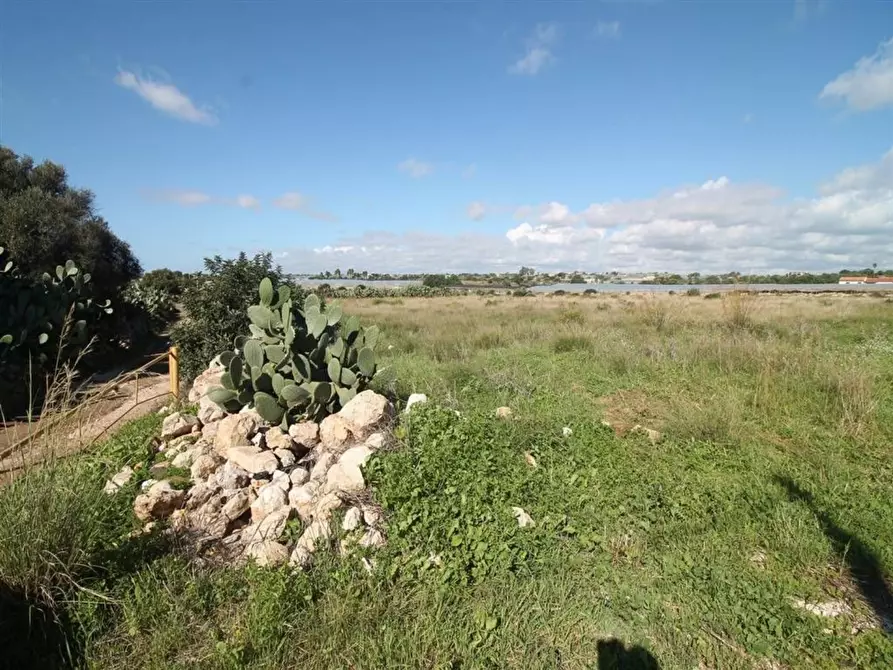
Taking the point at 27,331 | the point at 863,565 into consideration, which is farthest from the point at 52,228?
the point at 863,565

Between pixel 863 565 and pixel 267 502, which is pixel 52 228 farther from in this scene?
pixel 863 565

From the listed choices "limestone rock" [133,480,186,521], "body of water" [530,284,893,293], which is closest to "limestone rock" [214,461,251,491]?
"limestone rock" [133,480,186,521]

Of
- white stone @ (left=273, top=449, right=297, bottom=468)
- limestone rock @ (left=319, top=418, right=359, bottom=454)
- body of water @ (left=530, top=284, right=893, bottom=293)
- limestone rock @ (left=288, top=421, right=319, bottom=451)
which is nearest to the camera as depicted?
white stone @ (left=273, top=449, right=297, bottom=468)

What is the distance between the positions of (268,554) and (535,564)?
1.74 metres

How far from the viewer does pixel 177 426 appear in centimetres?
524

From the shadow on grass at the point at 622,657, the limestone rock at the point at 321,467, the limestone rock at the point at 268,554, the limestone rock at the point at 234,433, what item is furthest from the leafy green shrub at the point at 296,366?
the shadow on grass at the point at 622,657

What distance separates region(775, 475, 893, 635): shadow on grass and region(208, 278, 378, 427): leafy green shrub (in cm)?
419

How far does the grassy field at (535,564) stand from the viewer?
7.78 feet

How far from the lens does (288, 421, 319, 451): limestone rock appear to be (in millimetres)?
4688

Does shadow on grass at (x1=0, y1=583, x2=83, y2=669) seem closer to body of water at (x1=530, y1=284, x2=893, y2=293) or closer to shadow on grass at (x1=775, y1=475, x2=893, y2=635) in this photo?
shadow on grass at (x1=775, y1=475, x2=893, y2=635)

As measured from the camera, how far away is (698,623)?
2561 millimetres

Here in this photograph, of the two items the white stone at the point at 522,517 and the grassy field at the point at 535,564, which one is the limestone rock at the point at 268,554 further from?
the white stone at the point at 522,517

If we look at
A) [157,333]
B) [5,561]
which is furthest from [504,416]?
[157,333]

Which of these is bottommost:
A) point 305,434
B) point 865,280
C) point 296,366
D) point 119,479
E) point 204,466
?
point 119,479
